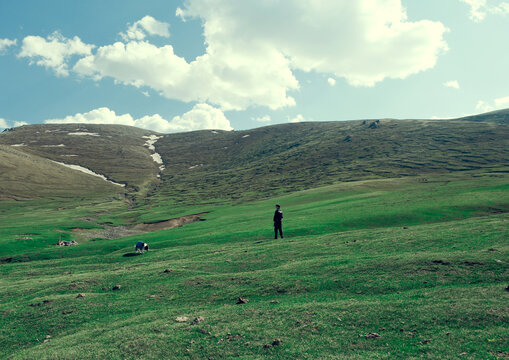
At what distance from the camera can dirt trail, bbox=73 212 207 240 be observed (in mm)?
63834

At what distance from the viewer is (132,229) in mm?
74625

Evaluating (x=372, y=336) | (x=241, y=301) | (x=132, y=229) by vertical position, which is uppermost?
(x=372, y=336)

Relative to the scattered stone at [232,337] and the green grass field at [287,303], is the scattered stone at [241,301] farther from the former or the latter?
the scattered stone at [232,337]

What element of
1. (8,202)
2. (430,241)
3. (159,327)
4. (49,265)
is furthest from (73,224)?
(8,202)

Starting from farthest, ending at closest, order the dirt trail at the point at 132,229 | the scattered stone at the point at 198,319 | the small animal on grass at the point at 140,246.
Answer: the dirt trail at the point at 132,229 < the small animal on grass at the point at 140,246 < the scattered stone at the point at 198,319

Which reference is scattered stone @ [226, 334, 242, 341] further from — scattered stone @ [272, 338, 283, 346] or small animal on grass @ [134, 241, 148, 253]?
small animal on grass @ [134, 241, 148, 253]

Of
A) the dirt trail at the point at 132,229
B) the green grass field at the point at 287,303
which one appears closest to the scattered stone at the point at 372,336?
the green grass field at the point at 287,303

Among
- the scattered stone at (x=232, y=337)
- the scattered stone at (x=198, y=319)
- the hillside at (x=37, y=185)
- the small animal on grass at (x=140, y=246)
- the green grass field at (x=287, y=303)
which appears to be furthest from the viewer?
the hillside at (x=37, y=185)

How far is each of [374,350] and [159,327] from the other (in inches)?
354

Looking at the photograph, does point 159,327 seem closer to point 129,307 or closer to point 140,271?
point 129,307

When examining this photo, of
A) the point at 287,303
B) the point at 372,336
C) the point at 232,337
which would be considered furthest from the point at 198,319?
the point at 372,336

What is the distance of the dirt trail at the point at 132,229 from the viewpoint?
2513 inches

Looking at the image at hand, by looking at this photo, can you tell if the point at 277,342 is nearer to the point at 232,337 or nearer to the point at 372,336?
the point at 232,337

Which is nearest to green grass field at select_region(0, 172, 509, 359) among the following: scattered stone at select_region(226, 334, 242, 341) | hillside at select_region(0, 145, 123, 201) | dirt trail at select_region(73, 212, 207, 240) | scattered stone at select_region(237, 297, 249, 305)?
scattered stone at select_region(226, 334, 242, 341)
